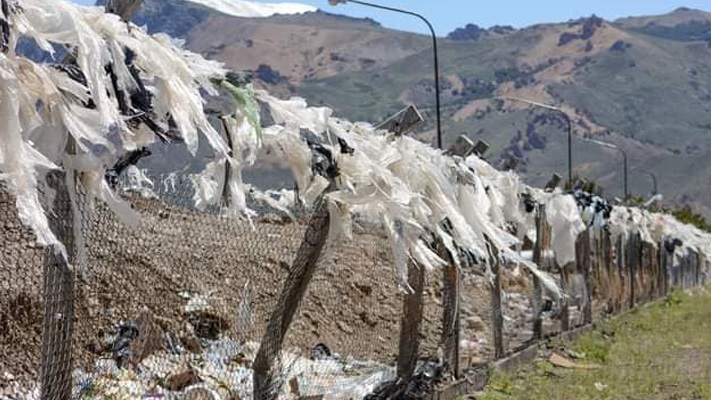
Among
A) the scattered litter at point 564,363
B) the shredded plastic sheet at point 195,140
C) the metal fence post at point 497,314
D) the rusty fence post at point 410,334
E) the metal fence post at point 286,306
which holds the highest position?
the shredded plastic sheet at point 195,140

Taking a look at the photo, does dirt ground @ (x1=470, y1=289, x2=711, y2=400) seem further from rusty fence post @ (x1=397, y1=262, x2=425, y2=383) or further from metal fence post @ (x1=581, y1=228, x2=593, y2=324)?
rusty fence post @ (x1=397, y1=262, x2=425, y2=383)

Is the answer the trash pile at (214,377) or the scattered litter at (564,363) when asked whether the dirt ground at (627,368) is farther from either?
the trash pile at (214,377)

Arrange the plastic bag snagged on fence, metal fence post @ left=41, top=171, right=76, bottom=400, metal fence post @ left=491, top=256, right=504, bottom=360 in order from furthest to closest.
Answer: the plastic bag snagged on fence → metal fence post @ left=491, top=256, right=504, bottom=360 → metal fence post @ left=41, top=171, right=76, bottom=400

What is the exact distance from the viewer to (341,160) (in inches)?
263

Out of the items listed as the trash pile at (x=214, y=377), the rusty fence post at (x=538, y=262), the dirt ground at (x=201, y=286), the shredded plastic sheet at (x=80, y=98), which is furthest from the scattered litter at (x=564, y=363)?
the shredded plastic sheet at (x=80, y=98)

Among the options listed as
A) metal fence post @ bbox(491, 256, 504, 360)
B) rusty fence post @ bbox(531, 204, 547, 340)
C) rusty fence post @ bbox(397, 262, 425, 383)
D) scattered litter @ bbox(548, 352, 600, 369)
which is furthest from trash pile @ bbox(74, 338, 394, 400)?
rusty fence post @ bbox(531, 204, 547, 340)

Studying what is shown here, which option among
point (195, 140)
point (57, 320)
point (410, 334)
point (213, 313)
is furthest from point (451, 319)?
point (195, 140)

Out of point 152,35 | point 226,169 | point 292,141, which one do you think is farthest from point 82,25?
point 292,141

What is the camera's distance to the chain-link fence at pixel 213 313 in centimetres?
609

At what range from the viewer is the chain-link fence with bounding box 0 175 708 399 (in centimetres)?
609

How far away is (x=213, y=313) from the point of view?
897 centimetres

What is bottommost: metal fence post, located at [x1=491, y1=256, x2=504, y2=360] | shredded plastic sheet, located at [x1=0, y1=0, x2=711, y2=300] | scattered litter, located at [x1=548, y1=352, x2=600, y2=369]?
scattered litter, located at [x1=548, y1=352, x2=600, y2=369]

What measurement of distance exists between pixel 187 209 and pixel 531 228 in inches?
264

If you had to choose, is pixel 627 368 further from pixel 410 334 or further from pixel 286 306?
pixel 286 306
